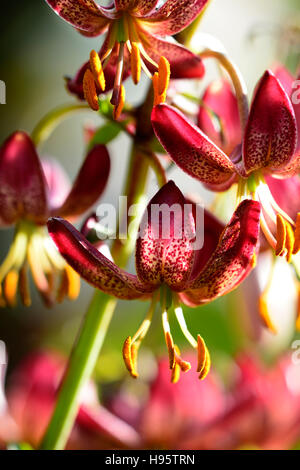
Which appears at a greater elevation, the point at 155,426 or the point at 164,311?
the point at 164,311

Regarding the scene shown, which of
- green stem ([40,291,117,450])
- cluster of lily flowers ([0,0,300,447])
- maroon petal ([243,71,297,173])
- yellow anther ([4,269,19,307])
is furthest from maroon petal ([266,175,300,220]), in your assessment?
yellow anther ([4,269,19,307])

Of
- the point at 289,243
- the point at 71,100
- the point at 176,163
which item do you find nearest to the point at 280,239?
the point at 289,243

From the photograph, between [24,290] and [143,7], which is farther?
[24,290]

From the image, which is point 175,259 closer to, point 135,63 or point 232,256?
point 232,256

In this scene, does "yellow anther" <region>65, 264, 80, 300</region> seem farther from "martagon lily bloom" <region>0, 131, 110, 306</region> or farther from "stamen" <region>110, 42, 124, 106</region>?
"stamen" <region>110, 42, 124, 106</region>

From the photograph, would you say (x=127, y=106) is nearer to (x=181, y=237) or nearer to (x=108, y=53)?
(x=108, y=53)
